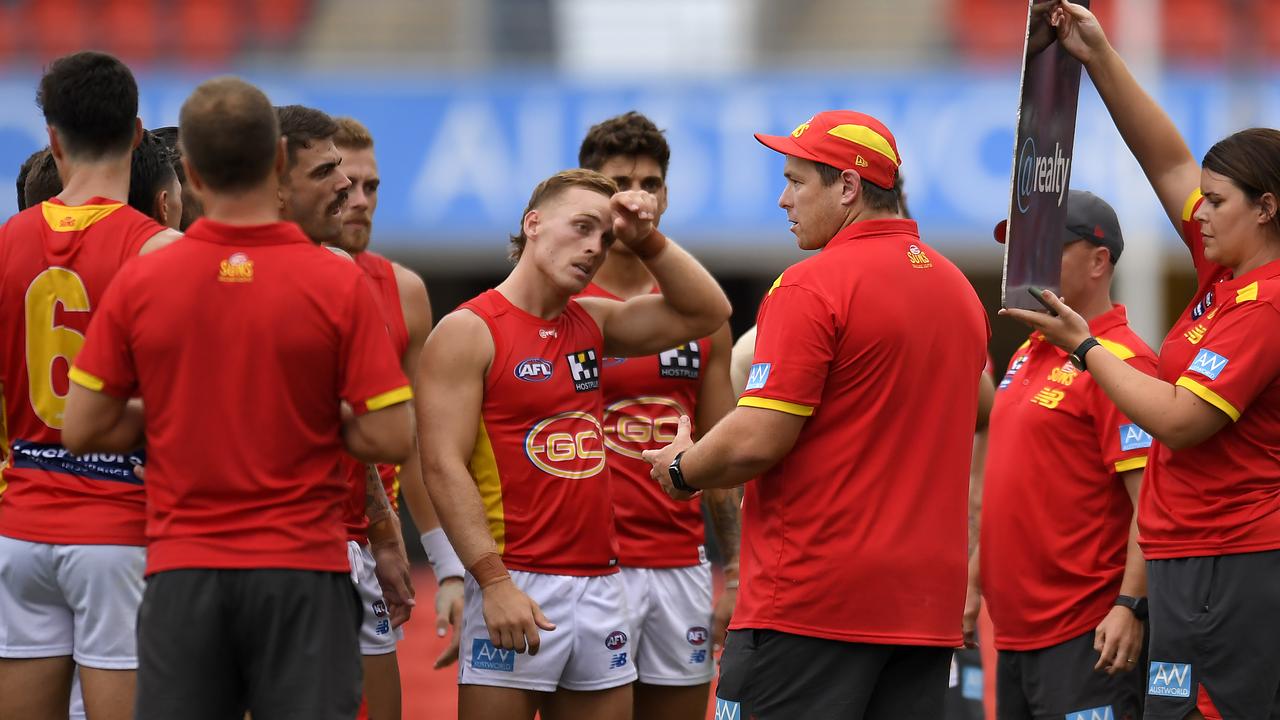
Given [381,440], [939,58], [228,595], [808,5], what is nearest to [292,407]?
[381,440]

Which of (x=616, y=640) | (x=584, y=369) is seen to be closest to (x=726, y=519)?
(x=616, y=640)

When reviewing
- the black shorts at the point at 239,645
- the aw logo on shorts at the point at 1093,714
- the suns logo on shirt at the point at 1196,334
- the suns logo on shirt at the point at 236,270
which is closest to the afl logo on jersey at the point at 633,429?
the aw logo on shorts at the point at 1093,714

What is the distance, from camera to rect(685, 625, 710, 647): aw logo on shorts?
5434mm

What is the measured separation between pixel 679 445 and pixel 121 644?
1.62 m

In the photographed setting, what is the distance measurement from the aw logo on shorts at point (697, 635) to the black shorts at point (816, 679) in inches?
48.2

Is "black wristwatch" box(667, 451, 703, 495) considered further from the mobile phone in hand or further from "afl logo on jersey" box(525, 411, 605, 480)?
the mobile phone in hand

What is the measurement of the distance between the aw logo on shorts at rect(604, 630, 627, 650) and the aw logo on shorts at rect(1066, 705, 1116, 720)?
1.43 meters

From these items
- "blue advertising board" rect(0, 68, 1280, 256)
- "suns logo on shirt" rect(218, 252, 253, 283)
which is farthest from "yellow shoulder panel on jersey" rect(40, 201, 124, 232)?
"blue advertising board" rect(0, 68, 1280, 256)

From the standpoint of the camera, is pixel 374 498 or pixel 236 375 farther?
pixel 374 498

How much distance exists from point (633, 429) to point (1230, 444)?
205 centimetres

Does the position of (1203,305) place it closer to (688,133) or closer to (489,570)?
(489,570)

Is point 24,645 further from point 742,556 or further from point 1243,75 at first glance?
point 1243,75

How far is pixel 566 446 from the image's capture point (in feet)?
15.3

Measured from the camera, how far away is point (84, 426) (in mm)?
3598
